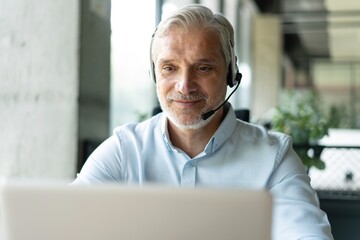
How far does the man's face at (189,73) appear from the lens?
4.51 feet

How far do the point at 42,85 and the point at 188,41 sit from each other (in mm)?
1148

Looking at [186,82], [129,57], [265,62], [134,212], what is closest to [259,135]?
[186,82]

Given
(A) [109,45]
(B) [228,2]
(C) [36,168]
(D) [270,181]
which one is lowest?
(C) [36,168]

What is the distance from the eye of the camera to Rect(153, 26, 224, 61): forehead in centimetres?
137

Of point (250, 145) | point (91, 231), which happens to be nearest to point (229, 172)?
point (250, 145)

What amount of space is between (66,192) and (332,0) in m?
9.62

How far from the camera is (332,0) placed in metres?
9.70

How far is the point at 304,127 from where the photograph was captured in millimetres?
2469

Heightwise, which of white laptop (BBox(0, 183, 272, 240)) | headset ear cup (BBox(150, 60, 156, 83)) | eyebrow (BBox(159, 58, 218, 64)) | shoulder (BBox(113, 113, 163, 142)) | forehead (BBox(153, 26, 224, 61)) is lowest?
white laptop (BBox(0, 183, 272, 240))

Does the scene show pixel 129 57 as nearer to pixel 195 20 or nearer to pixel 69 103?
pixel 69 103

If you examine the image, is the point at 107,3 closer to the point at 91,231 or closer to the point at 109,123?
the point at 109,123

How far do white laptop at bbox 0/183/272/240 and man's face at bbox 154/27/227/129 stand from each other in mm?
663

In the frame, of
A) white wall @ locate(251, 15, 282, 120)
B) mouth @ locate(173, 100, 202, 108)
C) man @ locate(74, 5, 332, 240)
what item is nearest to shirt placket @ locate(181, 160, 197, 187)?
man @ locate(74, 5, 332, 240)

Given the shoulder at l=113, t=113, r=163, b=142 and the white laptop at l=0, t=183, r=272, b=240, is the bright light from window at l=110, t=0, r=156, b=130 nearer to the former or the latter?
the shoulder at l=113, t=113, r=163, b=142
